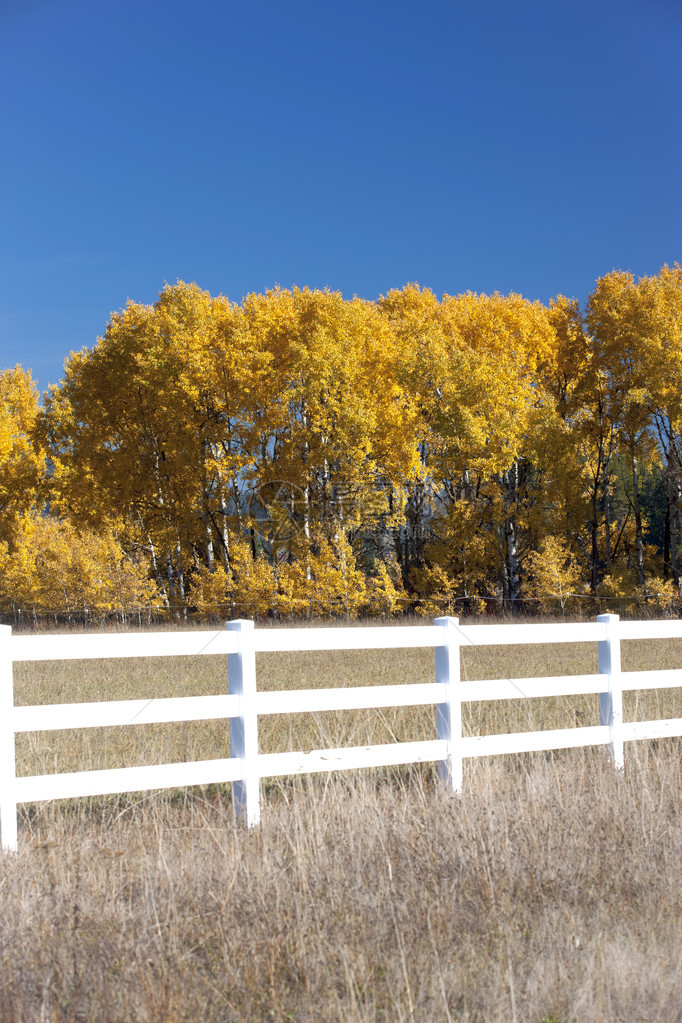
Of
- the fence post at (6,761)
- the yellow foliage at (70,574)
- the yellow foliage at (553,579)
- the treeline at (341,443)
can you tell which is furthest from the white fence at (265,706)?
the yellow foliage at (70,574)

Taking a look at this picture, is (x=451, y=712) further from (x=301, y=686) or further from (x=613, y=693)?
(x=301, y=686)

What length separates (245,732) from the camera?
5363 mm

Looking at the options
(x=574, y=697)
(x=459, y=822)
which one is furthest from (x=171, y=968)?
(x=574, y=697)

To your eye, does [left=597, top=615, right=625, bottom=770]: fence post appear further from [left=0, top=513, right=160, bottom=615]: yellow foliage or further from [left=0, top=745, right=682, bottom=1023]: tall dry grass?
[left=0, top=513, right=160, bottom=615]: yellow foliage

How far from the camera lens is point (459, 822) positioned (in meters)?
5.01

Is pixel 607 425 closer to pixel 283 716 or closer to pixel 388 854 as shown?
pixel 283 716

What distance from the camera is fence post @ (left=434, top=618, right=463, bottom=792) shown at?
603 centimetres

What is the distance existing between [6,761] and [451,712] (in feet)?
9.49

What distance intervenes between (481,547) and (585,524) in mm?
8395

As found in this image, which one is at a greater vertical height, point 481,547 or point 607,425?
point 607,425

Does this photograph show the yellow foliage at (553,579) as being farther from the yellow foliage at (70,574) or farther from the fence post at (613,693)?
the fence post at (613,693)

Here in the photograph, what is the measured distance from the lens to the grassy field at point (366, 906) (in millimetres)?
3316

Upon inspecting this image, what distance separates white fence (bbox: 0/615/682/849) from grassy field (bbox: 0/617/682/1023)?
0.24 meters

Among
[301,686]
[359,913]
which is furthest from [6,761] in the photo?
[301,686]
